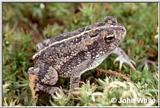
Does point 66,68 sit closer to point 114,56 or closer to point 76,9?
point 114,56

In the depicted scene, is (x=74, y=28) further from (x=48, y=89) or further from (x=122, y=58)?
(x=48, y=89)

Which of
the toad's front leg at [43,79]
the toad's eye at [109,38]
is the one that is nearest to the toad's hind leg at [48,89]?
the toad's front leg at [43,79]

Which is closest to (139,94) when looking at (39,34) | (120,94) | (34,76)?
(120,94)

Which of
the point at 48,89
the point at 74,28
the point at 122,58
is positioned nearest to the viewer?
the point at 48,89

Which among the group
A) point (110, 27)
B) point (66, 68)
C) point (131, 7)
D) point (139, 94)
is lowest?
point (139, 94)

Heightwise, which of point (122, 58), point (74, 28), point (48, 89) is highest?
point (74, 28)

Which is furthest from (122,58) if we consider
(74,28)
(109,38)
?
(74,28)

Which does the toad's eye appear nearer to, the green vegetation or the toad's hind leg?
the green vegetation

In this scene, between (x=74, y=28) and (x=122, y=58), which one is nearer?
(x=122, y=58)

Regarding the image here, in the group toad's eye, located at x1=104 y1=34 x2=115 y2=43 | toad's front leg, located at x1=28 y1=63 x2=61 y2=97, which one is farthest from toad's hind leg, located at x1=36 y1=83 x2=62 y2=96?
toad's eye, located at x1=104 y1=34 x2=115 y2=43
